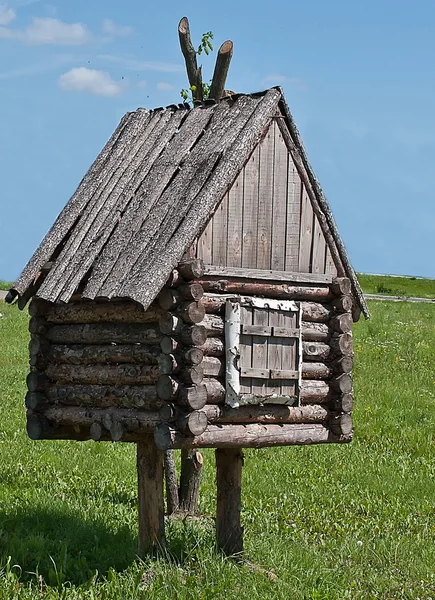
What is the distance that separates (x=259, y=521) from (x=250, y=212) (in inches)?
163

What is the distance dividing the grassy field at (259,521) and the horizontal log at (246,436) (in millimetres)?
1152

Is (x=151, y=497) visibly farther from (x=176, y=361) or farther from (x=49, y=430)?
(x=176, y=361)

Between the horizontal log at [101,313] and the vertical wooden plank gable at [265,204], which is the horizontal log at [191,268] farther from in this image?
the vertical wooden plank gable at [265,204]

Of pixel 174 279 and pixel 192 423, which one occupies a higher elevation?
pixel 174 279

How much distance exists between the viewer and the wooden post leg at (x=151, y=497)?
29.3 ft

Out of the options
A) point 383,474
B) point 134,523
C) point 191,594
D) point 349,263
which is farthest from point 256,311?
point 383,474

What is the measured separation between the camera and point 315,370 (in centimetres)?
956

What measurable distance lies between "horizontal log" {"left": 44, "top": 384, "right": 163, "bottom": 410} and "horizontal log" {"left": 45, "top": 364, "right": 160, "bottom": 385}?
0.05 meters

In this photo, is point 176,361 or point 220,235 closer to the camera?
point 176,361

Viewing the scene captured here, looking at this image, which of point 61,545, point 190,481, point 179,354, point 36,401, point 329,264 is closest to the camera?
point 179,354

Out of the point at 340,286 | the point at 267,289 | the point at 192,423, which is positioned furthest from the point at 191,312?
the point at 340,286

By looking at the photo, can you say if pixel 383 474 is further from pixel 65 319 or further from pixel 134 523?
pixel 65 319

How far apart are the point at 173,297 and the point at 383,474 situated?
6864 millimetres

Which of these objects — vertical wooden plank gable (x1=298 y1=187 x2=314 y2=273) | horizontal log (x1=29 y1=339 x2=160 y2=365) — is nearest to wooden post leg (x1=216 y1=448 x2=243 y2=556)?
horizontal log (x1=29 y1=339 x2=160 y2=365)
